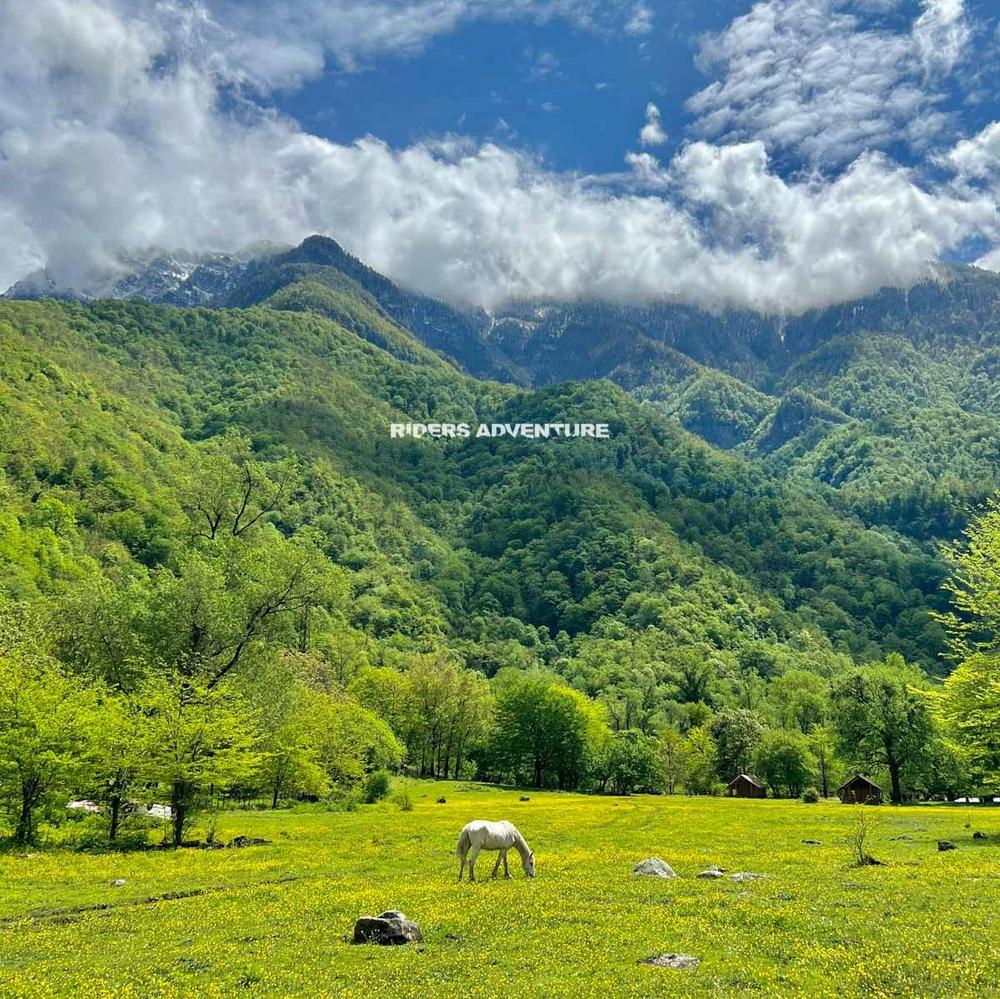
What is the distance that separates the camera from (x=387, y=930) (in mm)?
20172

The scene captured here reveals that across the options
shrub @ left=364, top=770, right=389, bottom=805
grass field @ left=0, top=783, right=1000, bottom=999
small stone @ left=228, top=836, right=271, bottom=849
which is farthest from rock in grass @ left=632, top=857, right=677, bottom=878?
shrub @ left=364, top=770, right=389, bottom=805

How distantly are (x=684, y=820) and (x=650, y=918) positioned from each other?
45.1 m

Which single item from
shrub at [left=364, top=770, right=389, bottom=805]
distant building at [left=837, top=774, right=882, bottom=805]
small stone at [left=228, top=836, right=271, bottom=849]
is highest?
small stone at [left=228, top=836, right=271, bottom=849]

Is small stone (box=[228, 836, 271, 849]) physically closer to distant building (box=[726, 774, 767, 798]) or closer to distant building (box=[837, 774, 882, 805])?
distant building (box=[837, 774, 882, 805])

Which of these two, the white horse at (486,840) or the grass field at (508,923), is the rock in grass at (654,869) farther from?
the white horse at (486,840)

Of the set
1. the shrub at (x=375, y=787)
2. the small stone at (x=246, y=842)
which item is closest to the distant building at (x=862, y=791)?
the shrub at (x=375, y=787)

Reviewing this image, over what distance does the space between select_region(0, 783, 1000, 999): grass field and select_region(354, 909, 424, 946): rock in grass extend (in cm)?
49

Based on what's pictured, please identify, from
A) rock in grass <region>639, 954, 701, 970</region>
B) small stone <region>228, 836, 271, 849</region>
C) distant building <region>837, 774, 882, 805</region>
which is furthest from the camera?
distant building <region>837, 774, 882, 805</region>

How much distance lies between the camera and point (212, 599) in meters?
56.7

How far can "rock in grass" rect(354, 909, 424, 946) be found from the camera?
20.0 metres

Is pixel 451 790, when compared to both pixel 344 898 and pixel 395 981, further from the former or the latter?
pixel 395 981

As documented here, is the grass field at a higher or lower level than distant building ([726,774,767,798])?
higher

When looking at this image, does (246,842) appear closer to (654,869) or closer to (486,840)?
(486,840)

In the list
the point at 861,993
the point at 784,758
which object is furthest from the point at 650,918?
the point at 784,758
